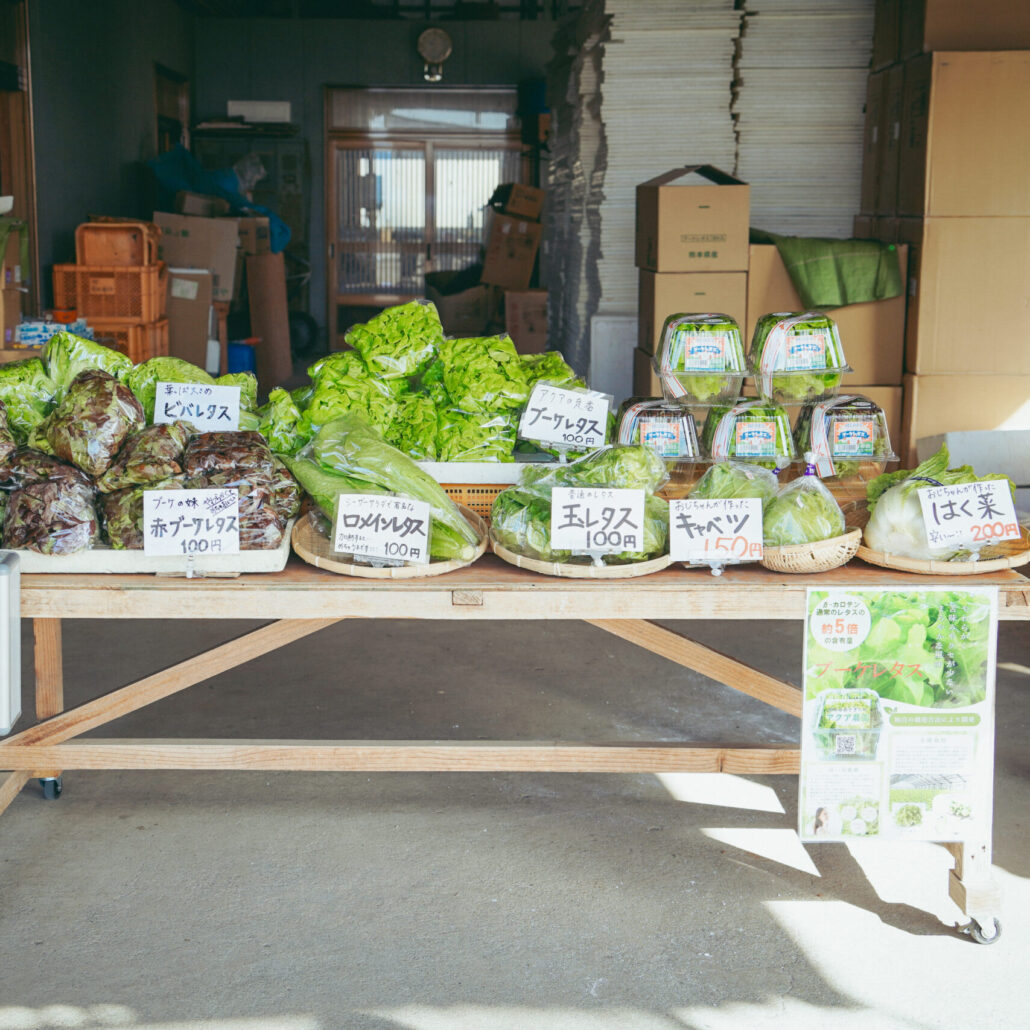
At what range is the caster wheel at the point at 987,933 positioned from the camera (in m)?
2.13

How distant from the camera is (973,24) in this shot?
167 inches

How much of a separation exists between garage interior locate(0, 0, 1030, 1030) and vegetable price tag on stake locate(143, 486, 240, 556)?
0.73m

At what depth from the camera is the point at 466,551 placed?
215 centimetres

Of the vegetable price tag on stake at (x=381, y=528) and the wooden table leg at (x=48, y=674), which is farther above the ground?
the vegetable price tag on stake at (x=381, y=528)

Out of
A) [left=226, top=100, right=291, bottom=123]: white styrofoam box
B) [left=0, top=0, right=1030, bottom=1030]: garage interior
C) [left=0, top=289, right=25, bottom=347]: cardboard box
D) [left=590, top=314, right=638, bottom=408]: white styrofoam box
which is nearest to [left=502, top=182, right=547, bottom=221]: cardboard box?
[left=0, top=0, right=1030, bottom=1030]: garage interior

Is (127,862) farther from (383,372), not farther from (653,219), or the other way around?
(653,219)

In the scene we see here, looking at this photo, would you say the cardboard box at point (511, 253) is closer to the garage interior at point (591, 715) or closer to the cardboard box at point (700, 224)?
the garage interior at point (591, 715)

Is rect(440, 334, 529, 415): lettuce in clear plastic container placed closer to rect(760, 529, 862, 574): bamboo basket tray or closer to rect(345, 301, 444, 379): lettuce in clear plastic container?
rect(345, 301, 444, 379): lettuce in clear plastic container

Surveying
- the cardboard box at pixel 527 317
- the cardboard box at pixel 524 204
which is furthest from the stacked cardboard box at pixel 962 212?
the cardboard box at pixel 524 204

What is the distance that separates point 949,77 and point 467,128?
25.4 ft

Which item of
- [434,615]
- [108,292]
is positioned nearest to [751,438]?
[434,615]

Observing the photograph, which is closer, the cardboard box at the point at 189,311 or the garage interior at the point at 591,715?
the garage interior at the point at 591,715

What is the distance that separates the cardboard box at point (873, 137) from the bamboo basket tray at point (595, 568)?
3363mm

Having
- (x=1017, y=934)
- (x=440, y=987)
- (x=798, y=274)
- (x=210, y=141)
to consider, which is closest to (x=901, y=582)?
(x=1017, y=934)
